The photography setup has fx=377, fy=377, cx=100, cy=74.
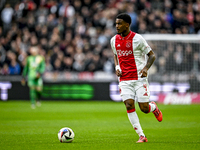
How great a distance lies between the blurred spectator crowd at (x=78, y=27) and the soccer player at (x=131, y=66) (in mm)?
12781

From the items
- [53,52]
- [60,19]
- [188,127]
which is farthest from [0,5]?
[188,127]

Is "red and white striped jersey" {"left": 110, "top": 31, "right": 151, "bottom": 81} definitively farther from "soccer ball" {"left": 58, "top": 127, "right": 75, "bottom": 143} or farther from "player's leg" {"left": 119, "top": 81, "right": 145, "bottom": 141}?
"soccer ball" {"left": 58, "top": 127, "right": 75, "bottom": 143}

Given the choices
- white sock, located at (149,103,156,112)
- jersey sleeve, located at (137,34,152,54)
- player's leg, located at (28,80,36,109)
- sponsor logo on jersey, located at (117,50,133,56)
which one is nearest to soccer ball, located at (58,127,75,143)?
white sock, located at (149,103,156,112)

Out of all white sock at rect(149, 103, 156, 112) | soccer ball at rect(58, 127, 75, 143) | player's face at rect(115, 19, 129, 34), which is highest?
player's face at rect(115, 19, 129, 34)

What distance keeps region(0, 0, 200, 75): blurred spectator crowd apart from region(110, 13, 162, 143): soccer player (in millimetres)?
12781

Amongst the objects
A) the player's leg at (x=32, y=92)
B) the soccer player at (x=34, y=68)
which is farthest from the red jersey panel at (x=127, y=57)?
the player's leg at (x=32, y=92)

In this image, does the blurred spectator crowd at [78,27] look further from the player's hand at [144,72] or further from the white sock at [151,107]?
the player's hand at [144,72]

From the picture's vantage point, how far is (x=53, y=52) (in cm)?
2066

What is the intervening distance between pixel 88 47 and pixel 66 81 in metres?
2.41

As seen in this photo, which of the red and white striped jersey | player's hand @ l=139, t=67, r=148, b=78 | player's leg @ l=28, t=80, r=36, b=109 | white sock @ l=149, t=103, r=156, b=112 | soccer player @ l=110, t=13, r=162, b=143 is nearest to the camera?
player's hand @ l=139, t=67, r=148, b=78

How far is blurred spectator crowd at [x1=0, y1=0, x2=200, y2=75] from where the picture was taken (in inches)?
802

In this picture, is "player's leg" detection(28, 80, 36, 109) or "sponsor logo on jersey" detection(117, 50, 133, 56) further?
"player's leg" detection(28, 80, 36, 109)

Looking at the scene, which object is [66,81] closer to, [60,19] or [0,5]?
[60,19]

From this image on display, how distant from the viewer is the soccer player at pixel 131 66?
23.0ft
